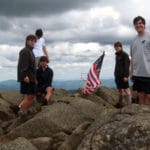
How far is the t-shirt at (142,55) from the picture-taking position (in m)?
13.6

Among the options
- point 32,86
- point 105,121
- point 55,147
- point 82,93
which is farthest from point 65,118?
point 82,93

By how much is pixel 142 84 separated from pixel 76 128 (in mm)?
2308

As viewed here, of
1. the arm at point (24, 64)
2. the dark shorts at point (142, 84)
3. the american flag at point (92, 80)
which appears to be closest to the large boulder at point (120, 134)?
the dark shorts at point (142, 84)

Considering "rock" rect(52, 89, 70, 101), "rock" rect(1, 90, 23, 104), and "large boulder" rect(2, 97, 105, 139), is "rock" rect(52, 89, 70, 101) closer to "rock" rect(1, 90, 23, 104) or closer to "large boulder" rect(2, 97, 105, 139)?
"rock" rect(1, 90, 23, 104)

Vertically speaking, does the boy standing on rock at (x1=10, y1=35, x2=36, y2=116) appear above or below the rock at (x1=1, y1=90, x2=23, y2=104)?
above

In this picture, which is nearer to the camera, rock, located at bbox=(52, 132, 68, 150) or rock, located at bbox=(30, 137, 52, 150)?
rock, located at bbox=(52, 132, 68, 150)

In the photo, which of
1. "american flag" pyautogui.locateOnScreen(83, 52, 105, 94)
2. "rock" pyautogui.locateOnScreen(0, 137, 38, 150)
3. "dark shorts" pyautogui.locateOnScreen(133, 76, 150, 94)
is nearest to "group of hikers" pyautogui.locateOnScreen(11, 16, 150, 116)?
"dark shorts" pyautogui.locateOnScreen(133, 76, 150, 94)

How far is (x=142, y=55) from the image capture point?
44.7 ft

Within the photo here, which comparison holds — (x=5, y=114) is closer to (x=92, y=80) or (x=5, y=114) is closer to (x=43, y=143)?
(x=92, y=80)

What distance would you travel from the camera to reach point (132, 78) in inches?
555

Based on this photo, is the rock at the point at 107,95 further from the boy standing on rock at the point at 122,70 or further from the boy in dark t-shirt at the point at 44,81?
the boy in dark t-shirt at the point at 44,81

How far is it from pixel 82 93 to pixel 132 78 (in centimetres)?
1060

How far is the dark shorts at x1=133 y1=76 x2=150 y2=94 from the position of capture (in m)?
13.7

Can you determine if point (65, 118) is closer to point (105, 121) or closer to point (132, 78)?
point (132, 78)
